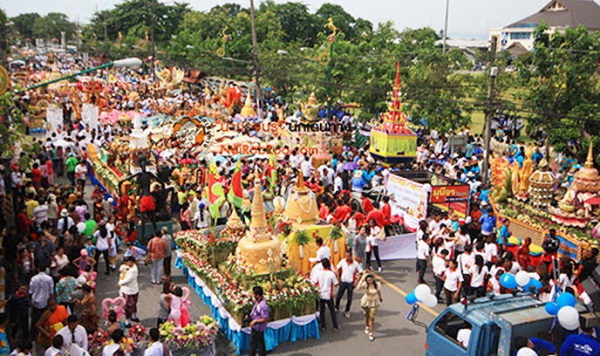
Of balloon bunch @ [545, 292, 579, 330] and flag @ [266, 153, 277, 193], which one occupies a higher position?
flag @ [266, 153, 277, 193]

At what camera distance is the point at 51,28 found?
135 meters

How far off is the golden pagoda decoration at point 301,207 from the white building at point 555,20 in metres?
87.8

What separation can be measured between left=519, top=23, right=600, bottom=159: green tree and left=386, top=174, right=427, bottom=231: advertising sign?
9279 mm

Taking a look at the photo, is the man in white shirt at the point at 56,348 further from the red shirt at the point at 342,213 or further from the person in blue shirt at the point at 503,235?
the person in blue shirt at the point at 503,235

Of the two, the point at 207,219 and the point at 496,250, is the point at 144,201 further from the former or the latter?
the point at 496,250

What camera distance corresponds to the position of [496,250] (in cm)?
1202

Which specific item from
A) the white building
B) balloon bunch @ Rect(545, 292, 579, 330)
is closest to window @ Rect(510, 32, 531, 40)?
the white building

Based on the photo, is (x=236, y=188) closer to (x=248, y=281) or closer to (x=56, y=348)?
(x=248, y=281)

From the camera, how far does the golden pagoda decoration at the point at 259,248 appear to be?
36.8ft

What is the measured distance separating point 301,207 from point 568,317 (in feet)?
20.9

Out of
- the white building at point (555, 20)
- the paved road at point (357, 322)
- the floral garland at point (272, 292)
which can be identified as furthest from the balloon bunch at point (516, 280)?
the white building at point (555, 20)

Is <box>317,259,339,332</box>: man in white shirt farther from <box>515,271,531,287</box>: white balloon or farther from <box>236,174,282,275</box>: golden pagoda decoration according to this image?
<box>515,271,531,287</box>: white balloon

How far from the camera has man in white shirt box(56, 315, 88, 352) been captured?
837cm

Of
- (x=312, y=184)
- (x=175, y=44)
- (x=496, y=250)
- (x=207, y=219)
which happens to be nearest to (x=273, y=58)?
(x=175, y=44)
